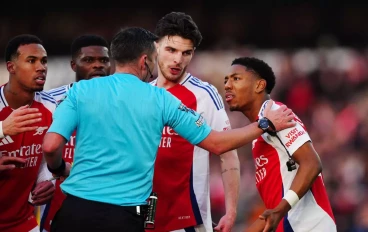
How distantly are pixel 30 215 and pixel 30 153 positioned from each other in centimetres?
60

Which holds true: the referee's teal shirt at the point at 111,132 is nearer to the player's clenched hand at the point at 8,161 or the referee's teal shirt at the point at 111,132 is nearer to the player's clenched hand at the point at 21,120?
the player's clenched hand at the point at 21,120

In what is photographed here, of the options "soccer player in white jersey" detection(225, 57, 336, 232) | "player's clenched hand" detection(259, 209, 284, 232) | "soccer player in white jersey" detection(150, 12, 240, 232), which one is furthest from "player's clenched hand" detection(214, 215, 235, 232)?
"player's clenched hand" detection(259, 209, 284, 232)

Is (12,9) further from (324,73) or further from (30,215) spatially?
(30,215)

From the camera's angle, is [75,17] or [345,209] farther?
[75,17]

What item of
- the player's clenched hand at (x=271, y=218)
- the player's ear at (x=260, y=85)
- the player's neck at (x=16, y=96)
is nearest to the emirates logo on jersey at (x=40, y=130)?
the player's neck at (x=16, y=96)

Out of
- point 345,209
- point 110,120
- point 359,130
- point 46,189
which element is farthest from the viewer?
point 359,130

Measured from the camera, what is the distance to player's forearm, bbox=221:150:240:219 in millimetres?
8211

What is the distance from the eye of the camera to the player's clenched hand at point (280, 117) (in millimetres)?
7047

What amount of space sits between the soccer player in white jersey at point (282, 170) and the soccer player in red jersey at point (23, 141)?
6.05 feet

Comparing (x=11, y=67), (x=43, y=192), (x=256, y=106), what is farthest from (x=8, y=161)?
(x=256, y=106)

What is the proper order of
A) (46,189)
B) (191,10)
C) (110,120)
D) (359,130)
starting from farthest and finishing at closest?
(191,10) < (359,130) < (46,189) < (110,120)

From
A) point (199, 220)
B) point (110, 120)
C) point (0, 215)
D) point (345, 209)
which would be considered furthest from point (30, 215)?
point (345, 209)

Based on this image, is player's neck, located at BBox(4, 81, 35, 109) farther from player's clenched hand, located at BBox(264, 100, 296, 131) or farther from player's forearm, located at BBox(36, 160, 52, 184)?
player's clenched hand, located at BBox(264, 100, 296, 131)

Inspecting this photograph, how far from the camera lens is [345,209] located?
1485cm
